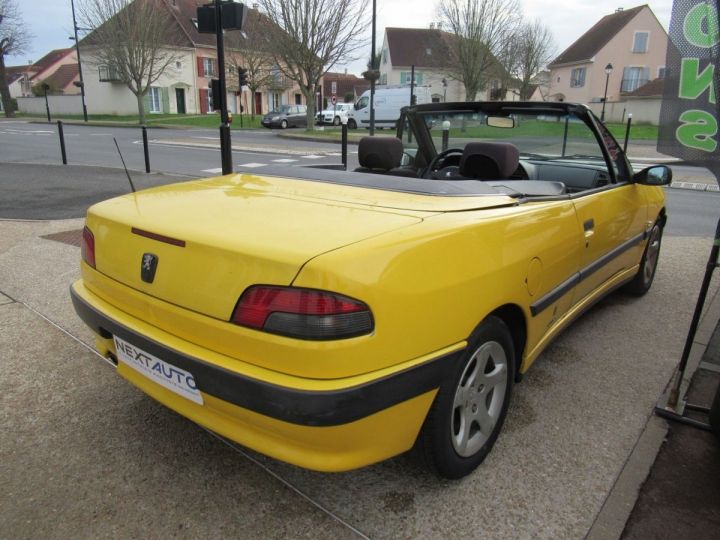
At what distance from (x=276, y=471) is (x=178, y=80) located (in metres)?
51.3

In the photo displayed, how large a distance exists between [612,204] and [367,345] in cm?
238

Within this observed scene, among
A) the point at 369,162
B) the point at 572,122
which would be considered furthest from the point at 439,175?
the point at 572,122

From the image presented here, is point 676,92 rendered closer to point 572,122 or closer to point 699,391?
point 572,122

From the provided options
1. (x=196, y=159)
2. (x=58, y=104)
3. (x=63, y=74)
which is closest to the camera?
(x=196, y=159)

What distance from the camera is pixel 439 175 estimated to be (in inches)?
149

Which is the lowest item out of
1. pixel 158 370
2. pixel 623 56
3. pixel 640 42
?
pixel 158 370

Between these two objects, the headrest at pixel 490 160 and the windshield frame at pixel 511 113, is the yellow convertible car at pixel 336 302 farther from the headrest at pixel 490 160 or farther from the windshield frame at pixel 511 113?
the windshield frame at pixel 511 113

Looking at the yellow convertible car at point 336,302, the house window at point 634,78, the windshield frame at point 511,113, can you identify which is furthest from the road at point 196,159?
the house window at point 634,78

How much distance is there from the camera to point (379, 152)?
353 centimetres

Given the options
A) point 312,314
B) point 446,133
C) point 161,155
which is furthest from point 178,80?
point 312,314

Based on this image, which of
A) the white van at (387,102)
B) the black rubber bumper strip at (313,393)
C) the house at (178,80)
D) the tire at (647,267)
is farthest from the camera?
the house at (178,80)

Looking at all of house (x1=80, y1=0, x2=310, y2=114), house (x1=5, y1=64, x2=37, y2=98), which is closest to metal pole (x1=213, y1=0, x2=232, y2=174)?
house (x1=80, y1=0, x2=310, y2=114)

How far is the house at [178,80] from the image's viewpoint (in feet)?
152

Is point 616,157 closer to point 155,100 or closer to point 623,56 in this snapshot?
point 155,100
